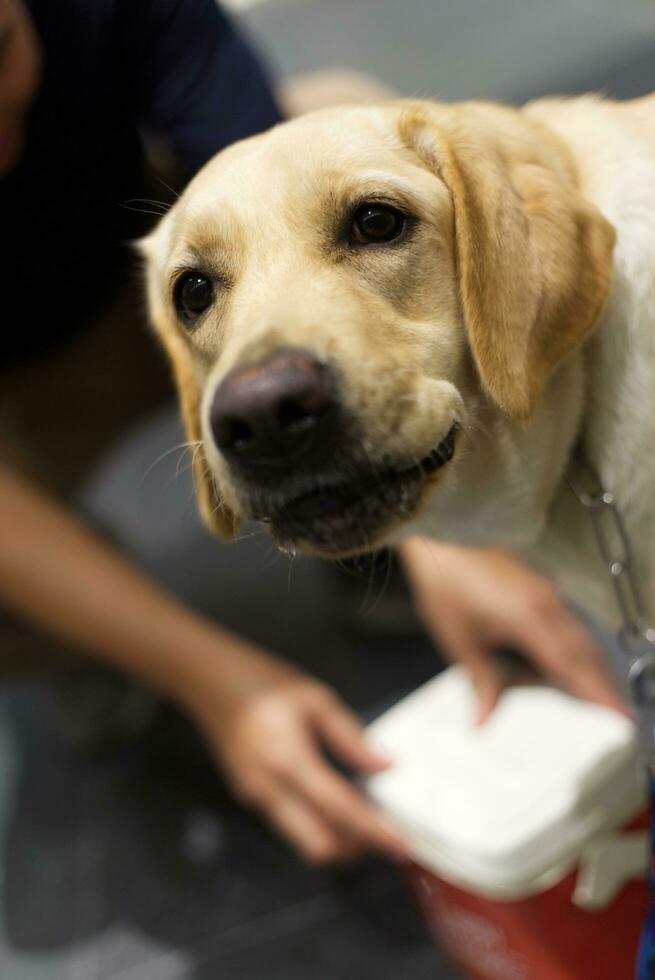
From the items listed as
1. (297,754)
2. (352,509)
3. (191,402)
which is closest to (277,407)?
(352,509)

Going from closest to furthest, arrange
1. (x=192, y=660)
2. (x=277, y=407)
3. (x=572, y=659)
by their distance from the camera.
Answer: (x=277, y=407) → (x=572, y=659) → (x=192, y=660)

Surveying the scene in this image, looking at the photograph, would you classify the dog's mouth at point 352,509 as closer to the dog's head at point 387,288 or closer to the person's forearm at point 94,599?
the dog's head at point 387,288

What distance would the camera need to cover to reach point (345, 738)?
4.01ft

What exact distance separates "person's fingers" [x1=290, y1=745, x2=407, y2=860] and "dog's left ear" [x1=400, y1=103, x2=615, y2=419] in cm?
64

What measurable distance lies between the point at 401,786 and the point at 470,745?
10 cm

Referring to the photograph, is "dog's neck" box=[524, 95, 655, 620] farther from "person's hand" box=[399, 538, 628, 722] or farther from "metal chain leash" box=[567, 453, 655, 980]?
"person's hand" box=[399, 538, 628, 722]

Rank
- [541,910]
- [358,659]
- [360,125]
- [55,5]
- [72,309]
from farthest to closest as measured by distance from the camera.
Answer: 1. [358,659]
2. [72,309]
3. [55,5]
4. [541,910]
5. [360,125]

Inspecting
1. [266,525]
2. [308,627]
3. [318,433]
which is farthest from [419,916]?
[318,433]

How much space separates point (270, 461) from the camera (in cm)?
69

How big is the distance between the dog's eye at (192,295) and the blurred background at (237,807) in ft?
0.94

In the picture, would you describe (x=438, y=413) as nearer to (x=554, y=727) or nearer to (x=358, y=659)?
(x=554, y=727)

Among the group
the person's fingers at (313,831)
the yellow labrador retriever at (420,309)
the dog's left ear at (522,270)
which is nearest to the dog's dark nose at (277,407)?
the yellow labrador retriever at (420,309)

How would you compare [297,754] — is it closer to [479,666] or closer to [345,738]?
[345,738]

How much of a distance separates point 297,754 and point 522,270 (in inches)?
29.2
